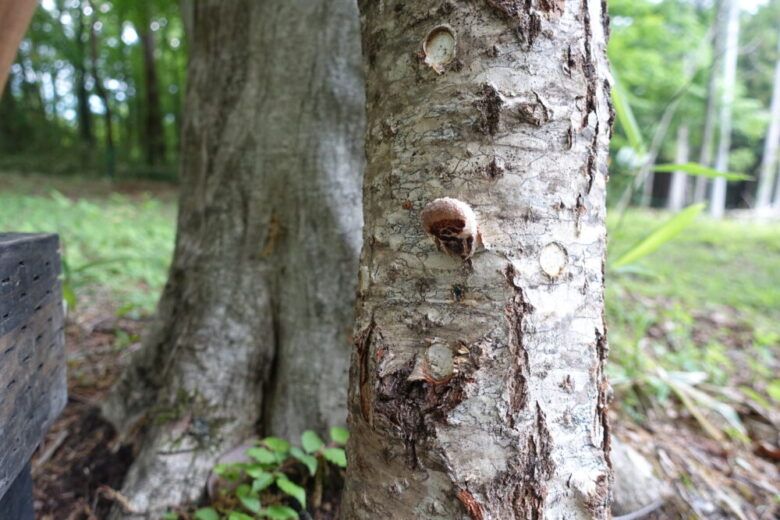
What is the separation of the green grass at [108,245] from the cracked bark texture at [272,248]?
95cm

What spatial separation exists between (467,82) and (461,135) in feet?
0.31

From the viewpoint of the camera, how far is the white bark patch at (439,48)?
0.86m

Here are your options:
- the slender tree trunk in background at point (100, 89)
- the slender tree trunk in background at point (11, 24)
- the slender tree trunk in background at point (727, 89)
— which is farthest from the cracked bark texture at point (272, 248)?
the slender tree trunk in background at point (727, 89)

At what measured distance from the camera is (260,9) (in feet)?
5.92

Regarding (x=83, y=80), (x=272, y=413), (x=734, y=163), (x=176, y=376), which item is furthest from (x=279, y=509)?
(x=734, y=163)

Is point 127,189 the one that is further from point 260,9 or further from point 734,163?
point 734,163

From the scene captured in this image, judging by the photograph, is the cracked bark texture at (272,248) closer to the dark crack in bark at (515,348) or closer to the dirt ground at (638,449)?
the dirt ground at (638,449)

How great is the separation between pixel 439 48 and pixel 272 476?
1.20 metres

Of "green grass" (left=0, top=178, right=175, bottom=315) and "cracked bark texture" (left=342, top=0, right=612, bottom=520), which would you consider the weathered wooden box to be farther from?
"green grass" (left=0, top=178, right=175, bottom=315)

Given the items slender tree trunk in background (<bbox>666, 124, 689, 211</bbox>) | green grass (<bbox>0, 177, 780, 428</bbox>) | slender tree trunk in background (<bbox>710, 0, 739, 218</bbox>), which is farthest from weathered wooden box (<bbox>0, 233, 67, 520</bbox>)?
slender tree trunk in background (<bbox>666, 124, 689, 211</bbox>)

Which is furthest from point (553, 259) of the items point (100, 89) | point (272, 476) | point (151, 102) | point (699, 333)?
point (100, 89)

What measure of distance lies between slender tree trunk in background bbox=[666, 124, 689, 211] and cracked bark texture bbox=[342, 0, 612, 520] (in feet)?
56.9

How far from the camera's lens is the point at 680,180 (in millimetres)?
17969

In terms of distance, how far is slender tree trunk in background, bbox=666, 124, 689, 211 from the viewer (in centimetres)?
1703
